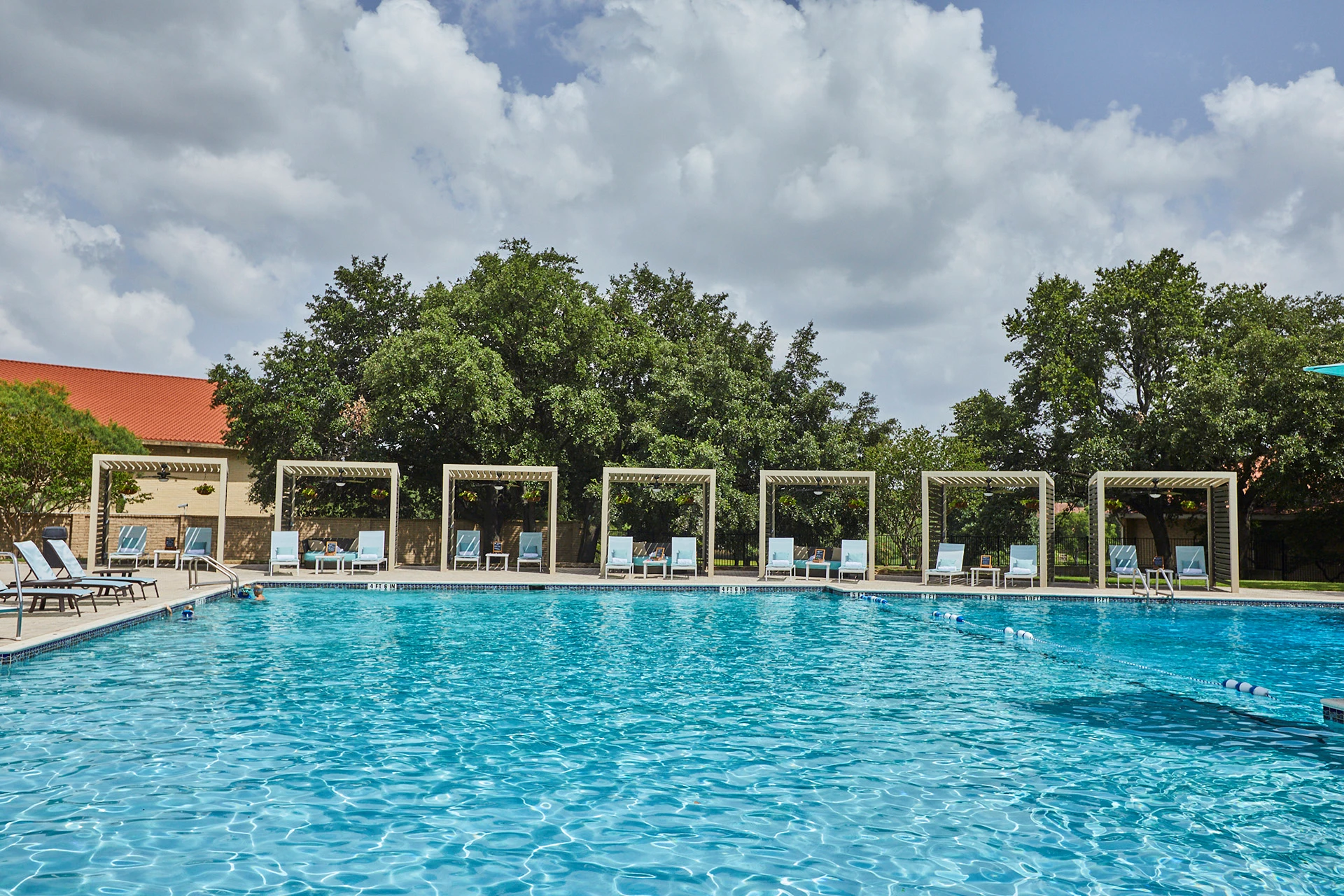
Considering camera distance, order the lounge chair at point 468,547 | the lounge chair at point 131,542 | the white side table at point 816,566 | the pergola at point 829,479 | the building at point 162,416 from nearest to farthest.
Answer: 1. the lounge chair at point 131,542
2. the pergola at point 829,479
3. the white side table at point 816,566
4. the lounge chair at point 468,547
5. the building at point 162,416

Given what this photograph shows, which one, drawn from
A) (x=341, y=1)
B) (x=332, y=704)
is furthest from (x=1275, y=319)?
(x=332, y=704)

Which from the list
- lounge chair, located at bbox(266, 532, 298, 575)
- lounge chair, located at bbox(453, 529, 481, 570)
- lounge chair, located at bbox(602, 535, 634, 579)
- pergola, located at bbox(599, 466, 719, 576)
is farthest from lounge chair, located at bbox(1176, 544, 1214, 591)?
lounge chair, located at bbox(266, 532, 298, 575)

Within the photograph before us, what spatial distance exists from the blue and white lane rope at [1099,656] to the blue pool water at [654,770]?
0.15 m

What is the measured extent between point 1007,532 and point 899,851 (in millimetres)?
21508

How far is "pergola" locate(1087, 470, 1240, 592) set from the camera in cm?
1873

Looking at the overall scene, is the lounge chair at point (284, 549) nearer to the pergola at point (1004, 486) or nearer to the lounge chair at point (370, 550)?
the lounge chair at point (370, 550)

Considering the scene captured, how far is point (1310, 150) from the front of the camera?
1923 centimetres

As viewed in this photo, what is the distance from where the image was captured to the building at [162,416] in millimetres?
30047

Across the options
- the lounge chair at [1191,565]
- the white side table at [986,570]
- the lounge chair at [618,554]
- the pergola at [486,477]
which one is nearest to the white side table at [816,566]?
the white side table at [986,570]

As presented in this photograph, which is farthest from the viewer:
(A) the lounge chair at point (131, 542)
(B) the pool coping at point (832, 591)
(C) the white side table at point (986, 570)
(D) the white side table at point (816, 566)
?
(D) the white side table at point (816, 566)

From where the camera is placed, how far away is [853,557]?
20.1 m

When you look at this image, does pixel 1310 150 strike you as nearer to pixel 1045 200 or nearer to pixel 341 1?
pixel 1045 200

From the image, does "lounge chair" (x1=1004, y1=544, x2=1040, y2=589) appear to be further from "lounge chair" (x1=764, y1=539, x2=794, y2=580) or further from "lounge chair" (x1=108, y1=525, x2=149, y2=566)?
"lounge chair" (x1=108, y1=525, x2=149, y2=566)

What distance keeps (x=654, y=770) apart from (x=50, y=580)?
32.0 ft
